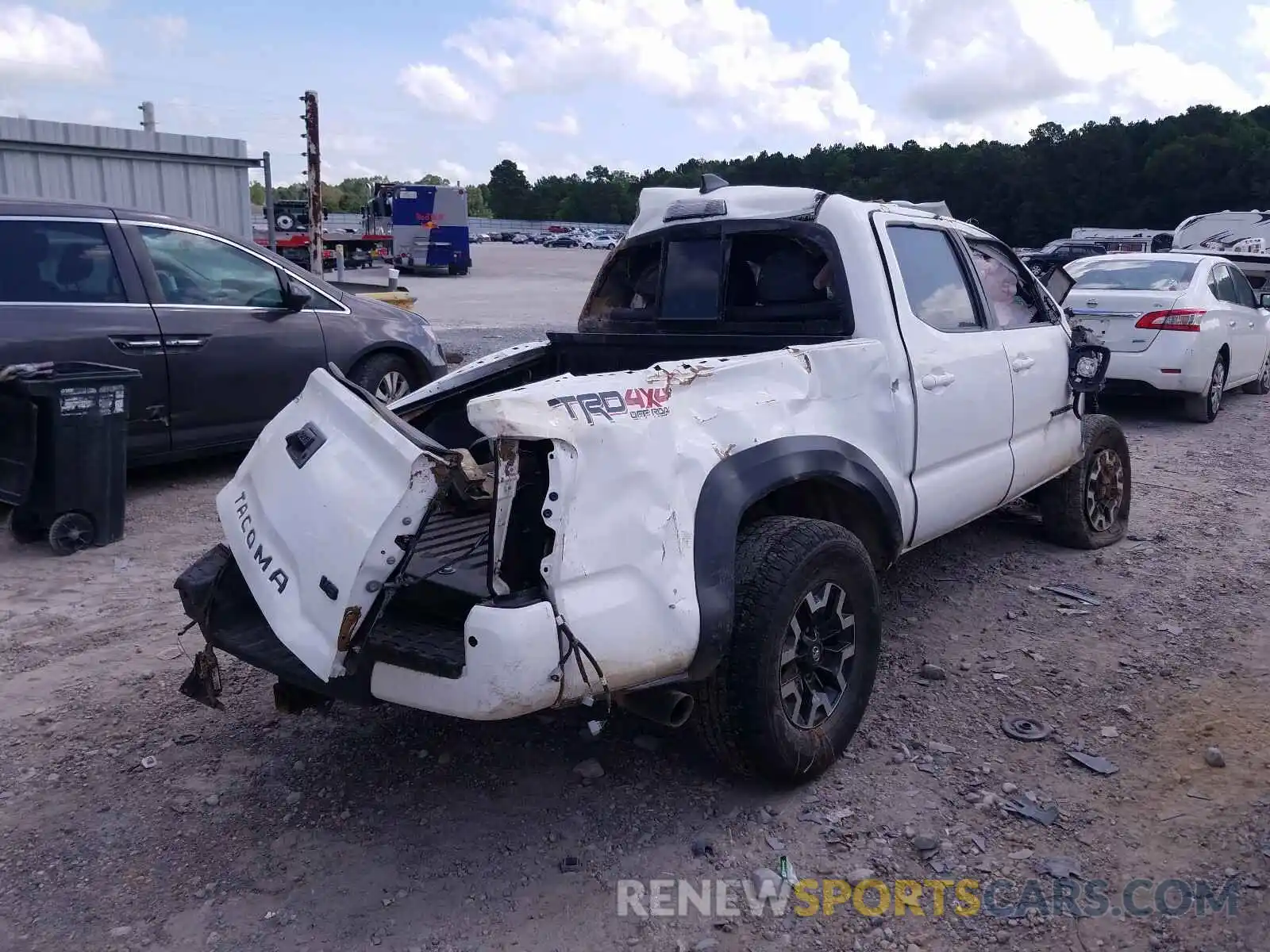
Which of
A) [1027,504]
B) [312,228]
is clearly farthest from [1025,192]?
[1027,504]

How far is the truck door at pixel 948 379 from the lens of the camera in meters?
3.97

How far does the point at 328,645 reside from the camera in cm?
259

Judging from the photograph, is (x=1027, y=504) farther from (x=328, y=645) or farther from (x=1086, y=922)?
(x=328, y=645)

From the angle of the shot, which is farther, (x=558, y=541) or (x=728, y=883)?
(x=728, y=883)

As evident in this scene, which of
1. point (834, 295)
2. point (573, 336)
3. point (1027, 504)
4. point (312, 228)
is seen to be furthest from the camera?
point (312, 228)

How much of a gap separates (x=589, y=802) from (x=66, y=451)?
3.69 m

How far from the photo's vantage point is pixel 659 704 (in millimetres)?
2771

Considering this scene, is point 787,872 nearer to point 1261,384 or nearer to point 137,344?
point 137,344

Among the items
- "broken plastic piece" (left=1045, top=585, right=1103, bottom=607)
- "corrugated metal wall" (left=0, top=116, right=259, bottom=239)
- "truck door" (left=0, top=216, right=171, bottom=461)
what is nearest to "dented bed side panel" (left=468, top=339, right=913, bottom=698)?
"broken plastic piece" (left=1045, top=585, right=1103, bottom=607)

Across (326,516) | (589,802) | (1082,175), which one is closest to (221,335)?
(326,516)

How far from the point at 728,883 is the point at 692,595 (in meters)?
0.81

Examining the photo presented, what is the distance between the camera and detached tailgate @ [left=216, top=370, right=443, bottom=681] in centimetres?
253

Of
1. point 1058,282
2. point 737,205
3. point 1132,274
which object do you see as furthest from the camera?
point 1132,274

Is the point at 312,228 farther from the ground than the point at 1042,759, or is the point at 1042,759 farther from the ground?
the point at 312,228
